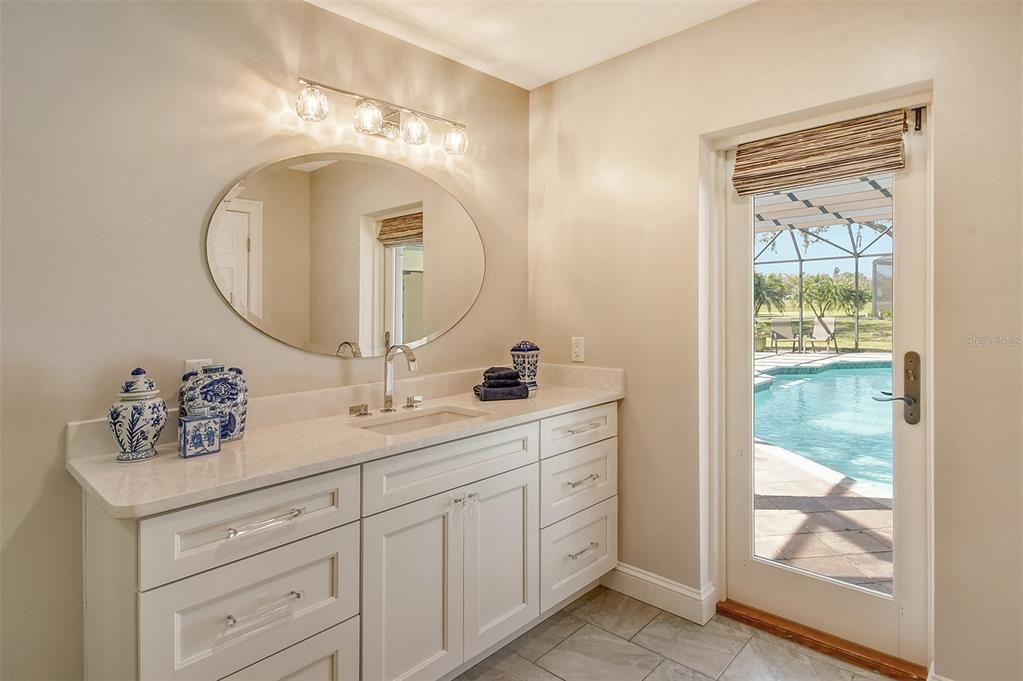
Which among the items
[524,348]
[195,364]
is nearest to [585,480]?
[524,348]

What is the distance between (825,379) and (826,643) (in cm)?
99

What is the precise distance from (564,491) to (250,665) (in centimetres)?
126

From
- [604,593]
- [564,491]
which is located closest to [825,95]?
[564,491]

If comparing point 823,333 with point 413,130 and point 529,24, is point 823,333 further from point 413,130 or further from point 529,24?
point 413,130

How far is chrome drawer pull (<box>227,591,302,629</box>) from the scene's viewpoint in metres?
1.32

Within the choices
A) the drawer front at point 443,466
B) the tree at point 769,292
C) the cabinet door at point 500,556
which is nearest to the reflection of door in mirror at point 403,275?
the drawer front at point 443,466

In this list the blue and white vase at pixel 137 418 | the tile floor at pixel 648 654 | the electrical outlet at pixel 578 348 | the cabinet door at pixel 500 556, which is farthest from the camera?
the electrical outlet at pixel 578 348

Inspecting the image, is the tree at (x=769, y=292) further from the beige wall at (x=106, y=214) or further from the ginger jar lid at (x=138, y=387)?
the ginger jar lid at (x=138, y=387)

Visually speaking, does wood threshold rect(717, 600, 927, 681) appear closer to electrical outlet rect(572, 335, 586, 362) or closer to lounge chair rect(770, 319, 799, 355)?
lounge chair rect(770, 319, 799, 355)

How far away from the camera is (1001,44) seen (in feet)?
5.44

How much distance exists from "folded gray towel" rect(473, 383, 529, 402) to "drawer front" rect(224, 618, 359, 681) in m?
1.03

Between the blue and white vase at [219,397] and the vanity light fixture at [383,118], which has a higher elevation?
the vanity light fixture at [383,118]

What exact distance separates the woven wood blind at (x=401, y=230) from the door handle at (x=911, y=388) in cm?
193

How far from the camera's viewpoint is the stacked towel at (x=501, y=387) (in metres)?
2.37
